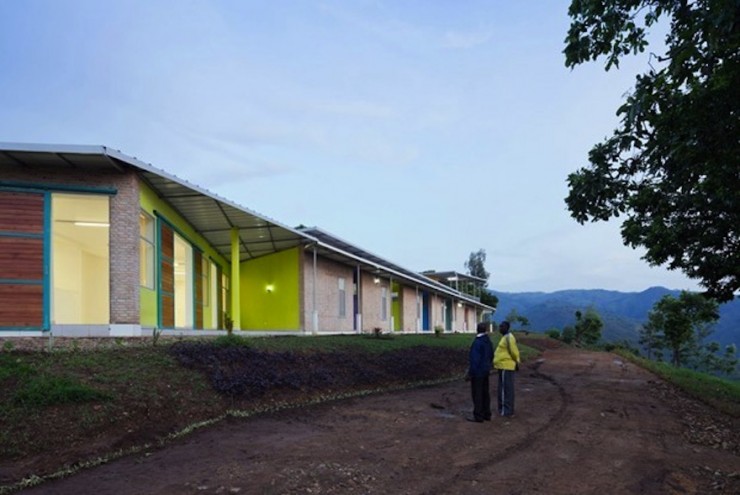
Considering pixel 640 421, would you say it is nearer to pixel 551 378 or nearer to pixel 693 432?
pixel 693 432

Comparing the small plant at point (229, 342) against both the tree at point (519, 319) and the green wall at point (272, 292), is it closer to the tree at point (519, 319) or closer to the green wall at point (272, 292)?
the green wall at point (272, 292)

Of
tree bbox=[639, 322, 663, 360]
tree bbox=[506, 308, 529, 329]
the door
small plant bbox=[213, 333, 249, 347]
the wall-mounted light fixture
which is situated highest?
the wall-mounted light fixture

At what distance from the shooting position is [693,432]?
8789 millimetres

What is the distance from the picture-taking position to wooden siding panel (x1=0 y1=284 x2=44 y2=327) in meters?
11.2

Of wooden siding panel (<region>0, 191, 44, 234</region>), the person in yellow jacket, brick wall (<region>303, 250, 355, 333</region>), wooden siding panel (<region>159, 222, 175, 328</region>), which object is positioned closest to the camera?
the person in yellow jacket

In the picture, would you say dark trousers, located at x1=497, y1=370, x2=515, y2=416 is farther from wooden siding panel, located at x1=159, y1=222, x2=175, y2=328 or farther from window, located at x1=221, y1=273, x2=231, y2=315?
window, located at x1=221, y1=273, x2=231, y2=315

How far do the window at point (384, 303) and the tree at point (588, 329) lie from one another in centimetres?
3204

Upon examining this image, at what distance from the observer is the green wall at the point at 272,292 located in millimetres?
21359

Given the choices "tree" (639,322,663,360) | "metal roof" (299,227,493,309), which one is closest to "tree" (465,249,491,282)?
"tree" (639,322,663,360)

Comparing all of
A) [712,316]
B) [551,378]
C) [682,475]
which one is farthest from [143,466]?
[712,316]

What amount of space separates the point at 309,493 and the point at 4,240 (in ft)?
31.2

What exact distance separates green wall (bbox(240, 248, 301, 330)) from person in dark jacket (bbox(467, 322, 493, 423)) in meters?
12.3

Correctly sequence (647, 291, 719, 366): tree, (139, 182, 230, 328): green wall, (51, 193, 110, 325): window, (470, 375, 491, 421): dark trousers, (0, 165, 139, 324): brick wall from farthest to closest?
(647, 291, 719, 366): tree
(51, 193, 110, 325): window
(139, 182, 230, 328): green wall
(0, 165, 139, 324): brick wall
(470, 375, 491, 421): dark trousers

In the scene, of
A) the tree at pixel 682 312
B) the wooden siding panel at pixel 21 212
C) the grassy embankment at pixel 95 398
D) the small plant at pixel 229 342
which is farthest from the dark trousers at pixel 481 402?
the tree at pixel 682 312
